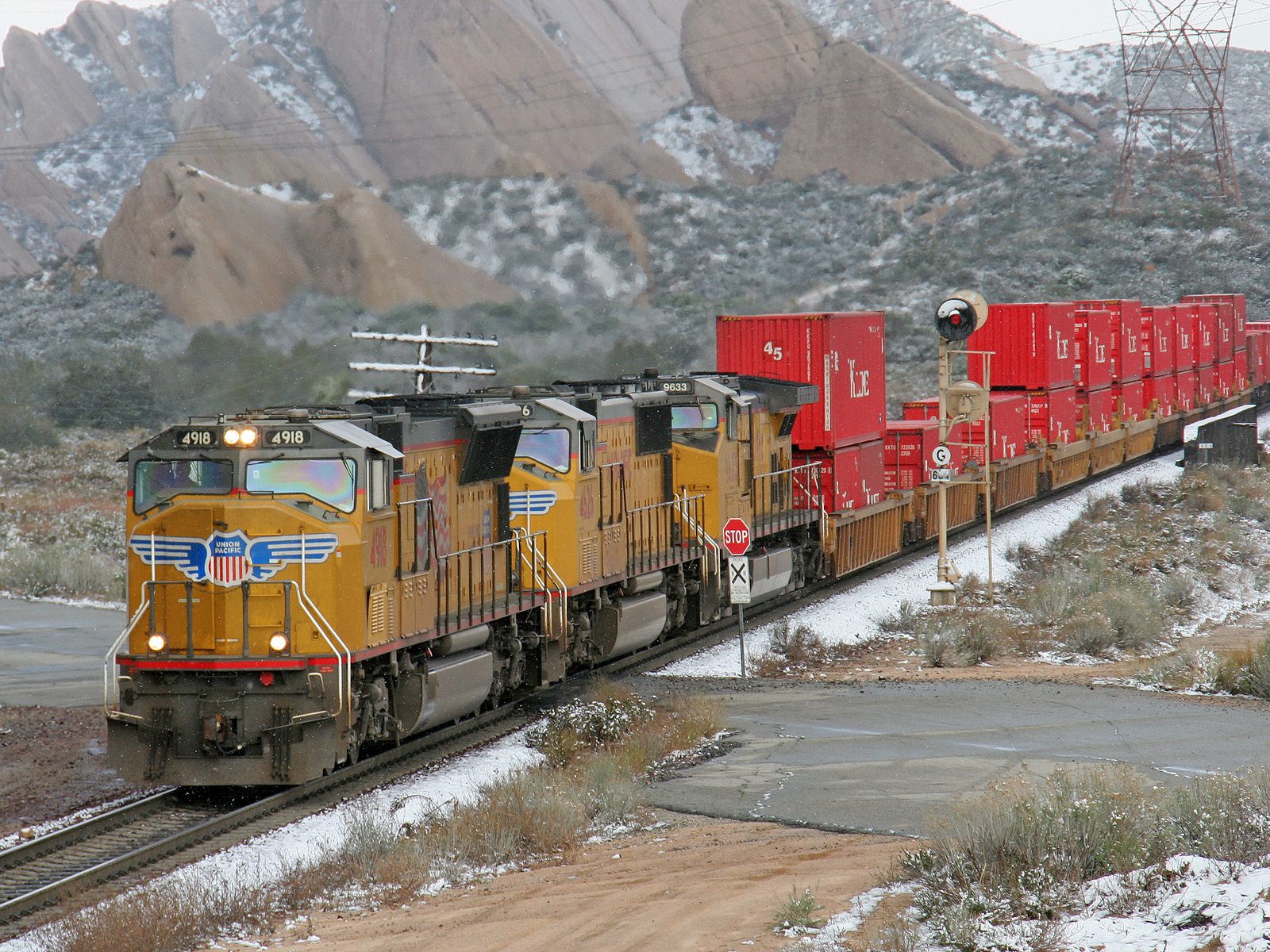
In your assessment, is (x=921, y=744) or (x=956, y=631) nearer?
(x=921, y=744)

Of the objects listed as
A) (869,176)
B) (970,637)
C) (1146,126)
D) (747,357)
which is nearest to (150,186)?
(869,176)

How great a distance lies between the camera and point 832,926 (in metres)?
8.53

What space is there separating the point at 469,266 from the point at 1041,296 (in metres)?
30.9

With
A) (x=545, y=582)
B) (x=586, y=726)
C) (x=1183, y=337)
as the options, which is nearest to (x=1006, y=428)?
(x=1183, y=337)

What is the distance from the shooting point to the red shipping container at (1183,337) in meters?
45.2

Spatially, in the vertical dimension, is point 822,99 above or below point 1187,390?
above

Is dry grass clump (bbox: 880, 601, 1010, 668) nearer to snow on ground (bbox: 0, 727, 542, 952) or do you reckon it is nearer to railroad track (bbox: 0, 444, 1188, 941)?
railroad track (bbox: 0, 444, 1188, 941)

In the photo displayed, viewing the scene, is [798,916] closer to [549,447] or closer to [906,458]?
[549,447]

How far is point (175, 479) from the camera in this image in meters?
12.7

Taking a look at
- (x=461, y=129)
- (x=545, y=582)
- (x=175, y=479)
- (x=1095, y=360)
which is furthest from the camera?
(x=461, y=129)

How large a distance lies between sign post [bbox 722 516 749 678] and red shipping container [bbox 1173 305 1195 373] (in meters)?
29.3

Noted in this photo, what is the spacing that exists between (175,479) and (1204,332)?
43.7 meters

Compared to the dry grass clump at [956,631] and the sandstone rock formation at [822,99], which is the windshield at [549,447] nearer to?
the dry grass clump at [956,631]

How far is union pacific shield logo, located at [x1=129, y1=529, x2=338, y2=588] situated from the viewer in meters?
12.5
